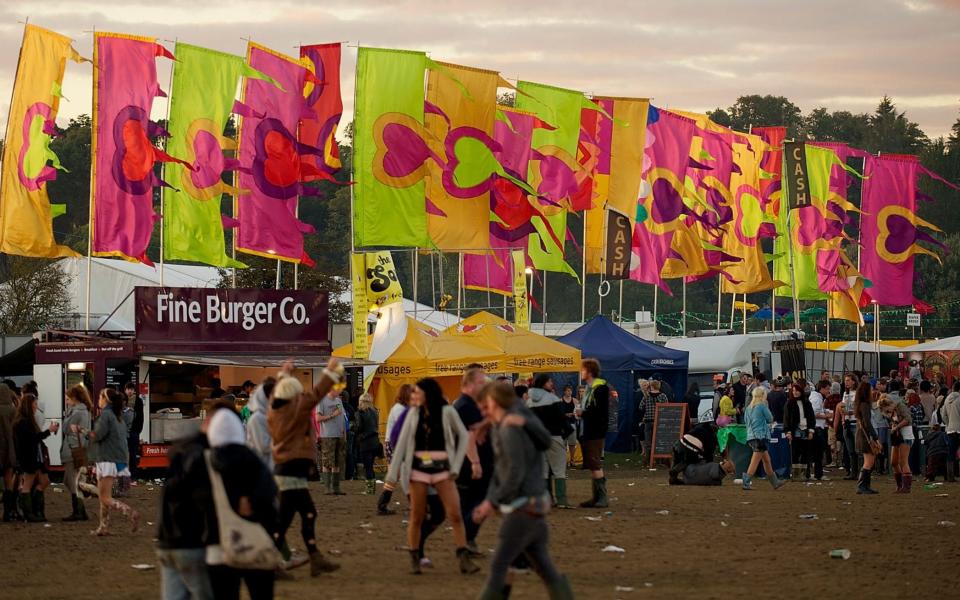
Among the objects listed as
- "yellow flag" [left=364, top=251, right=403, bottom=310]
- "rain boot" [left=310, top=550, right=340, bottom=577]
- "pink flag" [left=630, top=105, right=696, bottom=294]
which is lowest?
"rain boot" [left=310, top=550, right=340, bottom=577]

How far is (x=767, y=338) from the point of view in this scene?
4000 cm

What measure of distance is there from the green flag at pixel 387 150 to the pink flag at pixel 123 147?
351 cm

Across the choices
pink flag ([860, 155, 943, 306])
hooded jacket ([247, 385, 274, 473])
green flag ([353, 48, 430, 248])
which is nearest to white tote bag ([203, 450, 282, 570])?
hooded jacket ([247, 385, 274, 473])

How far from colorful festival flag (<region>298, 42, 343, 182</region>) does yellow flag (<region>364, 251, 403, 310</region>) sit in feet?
5.84

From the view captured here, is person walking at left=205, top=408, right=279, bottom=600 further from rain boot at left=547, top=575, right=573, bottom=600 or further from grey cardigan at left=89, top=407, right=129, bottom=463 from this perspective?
grey cardigan at left=89, top=407, right=129, bottom=463

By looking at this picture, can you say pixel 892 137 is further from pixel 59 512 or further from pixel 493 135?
pixel 59 512

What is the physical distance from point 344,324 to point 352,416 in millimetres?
7925

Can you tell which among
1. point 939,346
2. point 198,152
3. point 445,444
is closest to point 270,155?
point 198,152

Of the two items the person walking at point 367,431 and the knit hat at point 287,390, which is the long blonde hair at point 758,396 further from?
the knit hat at point 287,390

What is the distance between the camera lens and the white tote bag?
8.24 metres

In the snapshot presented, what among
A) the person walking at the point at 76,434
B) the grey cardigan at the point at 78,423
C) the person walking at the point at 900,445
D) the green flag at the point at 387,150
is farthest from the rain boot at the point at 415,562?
the green flag at the point at 387,150

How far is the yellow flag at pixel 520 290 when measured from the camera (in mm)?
30578

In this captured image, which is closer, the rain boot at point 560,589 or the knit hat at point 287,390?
the rain boot at point 560,589

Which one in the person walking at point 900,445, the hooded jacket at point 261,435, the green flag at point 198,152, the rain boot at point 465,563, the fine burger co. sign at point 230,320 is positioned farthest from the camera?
the green flag at point 198,152
